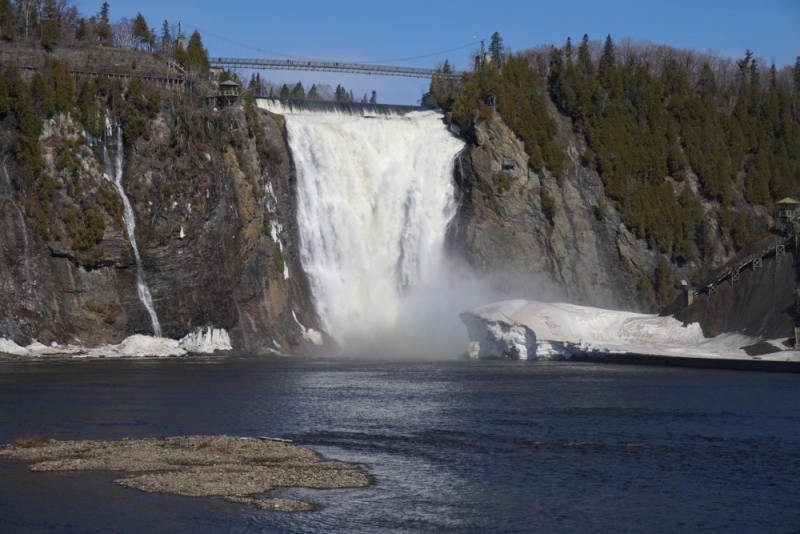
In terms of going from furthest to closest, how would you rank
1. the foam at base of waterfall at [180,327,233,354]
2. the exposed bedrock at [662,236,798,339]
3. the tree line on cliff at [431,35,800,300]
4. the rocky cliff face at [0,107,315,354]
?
1. the tree line on cliff at [431,35,800,300]
2. the foam at base of waterfall at [180,327,233,354]
3. the rocky cliff face at [0,107,315,354]
4. the exposed bedrock at [662,236,798,339]

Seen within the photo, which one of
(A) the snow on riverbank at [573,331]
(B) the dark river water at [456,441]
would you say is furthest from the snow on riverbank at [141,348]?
(A) the snow on riverbank at [573,331]

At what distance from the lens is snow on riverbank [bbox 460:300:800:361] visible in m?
69.5

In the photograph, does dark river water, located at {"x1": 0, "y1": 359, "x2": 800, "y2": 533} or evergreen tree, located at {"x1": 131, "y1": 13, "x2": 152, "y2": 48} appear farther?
evergreen tree, located at {"x1": 131, "y1": 13, "x2": 152, "y2": 48}

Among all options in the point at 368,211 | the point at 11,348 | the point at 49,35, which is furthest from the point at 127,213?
the point at 368,211

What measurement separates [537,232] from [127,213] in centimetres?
3581

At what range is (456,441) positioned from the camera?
33.6 m

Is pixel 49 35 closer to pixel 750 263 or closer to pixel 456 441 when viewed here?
pixel 750 263

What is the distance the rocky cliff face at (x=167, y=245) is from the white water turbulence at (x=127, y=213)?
0.39 meters

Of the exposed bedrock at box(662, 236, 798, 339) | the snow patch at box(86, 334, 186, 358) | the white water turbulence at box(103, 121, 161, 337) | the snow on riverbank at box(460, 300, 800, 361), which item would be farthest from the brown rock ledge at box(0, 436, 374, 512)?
the white water turbulence at box(103, 121, 161, 337)

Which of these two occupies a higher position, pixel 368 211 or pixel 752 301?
pixel 368 211

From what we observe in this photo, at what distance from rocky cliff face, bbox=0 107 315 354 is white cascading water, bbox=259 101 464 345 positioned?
9.53 feet

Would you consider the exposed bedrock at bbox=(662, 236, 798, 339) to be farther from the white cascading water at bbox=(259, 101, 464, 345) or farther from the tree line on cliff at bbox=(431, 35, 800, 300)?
the tree line on cliff at bbox=(431, 35, 800, 300)

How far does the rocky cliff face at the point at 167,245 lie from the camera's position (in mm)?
73375

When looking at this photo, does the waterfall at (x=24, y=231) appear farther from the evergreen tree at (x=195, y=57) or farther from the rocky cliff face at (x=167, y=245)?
the evergreen tree at (x=195, y=57)
